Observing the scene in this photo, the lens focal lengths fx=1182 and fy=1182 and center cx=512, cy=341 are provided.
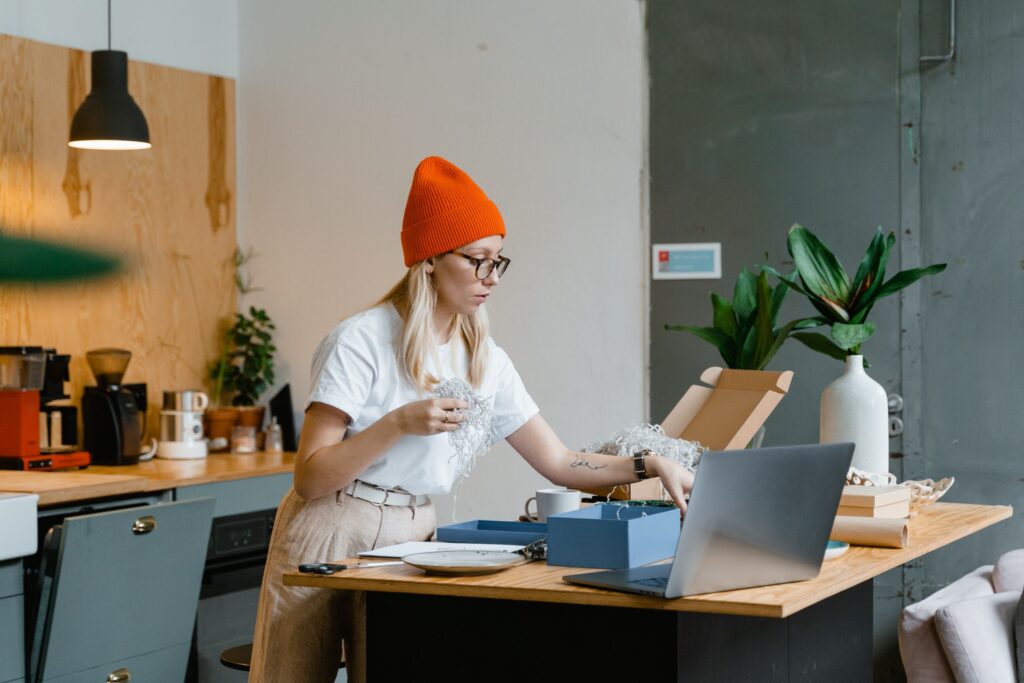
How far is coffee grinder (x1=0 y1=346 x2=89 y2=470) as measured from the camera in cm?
380

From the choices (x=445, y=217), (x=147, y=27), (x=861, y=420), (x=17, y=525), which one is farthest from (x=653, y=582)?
(x=147, y=27)

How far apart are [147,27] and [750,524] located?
12.2ft

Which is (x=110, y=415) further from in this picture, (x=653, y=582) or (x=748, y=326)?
(x=653, y=582)

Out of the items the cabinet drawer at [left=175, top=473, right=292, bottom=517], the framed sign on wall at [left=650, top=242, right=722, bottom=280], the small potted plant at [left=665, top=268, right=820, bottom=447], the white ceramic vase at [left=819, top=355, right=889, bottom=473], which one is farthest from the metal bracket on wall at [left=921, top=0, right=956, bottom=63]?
the cabinet drawer at [left=175, top=473, right=292, bottom=517]

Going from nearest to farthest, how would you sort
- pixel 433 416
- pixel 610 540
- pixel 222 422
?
pixel 610 540 → pixel 433 416 → pixel 222 422

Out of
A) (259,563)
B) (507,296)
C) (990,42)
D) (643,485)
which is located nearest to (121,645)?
(259,563)

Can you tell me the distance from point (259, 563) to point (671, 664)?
111 inches

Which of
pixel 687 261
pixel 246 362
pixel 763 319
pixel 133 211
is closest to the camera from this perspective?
pixel 763 319

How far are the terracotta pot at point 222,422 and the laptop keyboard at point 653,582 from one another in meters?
3.30

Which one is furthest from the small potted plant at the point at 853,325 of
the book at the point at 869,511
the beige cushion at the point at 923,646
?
the beige cushion at the point at 923,646

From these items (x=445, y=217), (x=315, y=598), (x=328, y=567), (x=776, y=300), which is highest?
(x=445, y=217)

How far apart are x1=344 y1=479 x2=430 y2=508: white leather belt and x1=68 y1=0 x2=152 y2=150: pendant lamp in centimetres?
210

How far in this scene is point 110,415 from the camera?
4184 mm

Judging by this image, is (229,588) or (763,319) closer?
(763,319)
